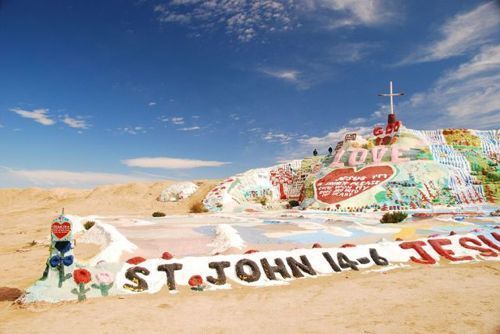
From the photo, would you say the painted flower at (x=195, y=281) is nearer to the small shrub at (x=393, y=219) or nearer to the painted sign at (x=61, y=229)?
the painted sign at (x=61, y=229)

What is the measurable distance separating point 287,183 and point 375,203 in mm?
15016

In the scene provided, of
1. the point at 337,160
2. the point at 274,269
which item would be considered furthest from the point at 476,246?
→ the point at 337,160

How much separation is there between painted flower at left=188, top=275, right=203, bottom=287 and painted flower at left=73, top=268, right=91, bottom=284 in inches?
99.1

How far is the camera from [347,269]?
11180mm

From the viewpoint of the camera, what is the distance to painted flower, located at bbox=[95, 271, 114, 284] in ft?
28.6

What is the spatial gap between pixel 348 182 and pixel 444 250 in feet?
75.4

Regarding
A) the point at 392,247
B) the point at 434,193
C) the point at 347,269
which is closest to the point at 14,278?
the point at 347,269

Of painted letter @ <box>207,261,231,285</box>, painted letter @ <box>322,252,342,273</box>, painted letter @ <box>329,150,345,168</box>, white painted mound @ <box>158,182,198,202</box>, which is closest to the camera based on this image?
painted letter @ <box>207,261,231,285</box>

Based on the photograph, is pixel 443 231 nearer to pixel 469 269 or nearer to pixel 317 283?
pixel 469 269

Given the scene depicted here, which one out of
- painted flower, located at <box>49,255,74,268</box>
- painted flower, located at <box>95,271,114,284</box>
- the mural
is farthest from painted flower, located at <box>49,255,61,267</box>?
the mural

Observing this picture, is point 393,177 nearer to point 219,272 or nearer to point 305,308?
point 219,272

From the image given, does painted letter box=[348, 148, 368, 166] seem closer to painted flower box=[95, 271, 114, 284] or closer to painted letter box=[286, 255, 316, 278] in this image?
painted letter box=[286, 255, 316, 278]

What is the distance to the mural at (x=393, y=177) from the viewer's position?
32.6 metres

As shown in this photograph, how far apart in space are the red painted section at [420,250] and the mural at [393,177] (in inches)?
765
